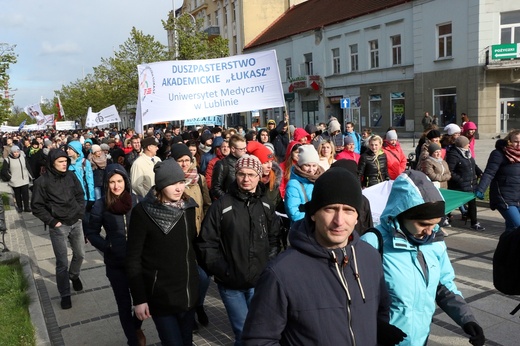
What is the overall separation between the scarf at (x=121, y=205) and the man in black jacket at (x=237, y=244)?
112 centimetres

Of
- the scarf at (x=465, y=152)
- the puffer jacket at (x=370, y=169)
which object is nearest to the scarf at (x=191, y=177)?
the puffer jacket at (x=370, y=169)

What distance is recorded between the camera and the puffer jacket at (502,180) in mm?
5996

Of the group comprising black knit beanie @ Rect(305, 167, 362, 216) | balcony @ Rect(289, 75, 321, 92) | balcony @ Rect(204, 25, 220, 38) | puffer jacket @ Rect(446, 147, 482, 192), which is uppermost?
balcony @ Rect(204, 25, 220, 38)

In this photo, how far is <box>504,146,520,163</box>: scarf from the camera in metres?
6.06

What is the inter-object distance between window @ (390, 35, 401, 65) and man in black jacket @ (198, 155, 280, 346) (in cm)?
2773

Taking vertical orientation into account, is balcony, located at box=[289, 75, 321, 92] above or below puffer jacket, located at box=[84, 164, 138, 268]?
above

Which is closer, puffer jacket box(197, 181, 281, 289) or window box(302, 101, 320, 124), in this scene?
puffer jacket box(197, 181, 281, 289)

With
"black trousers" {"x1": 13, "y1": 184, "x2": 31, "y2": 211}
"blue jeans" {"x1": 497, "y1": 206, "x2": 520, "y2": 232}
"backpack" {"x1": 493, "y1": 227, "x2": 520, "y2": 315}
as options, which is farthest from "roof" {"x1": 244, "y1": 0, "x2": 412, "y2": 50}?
"backpack" {"x1": 493, "y1": 227, "x2": 520, "y2": 315}

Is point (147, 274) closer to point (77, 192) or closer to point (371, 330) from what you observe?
point (371, 330)

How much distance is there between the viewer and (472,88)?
24172mm

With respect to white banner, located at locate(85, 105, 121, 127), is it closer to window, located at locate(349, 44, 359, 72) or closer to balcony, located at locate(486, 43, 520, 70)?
window, located at locate(349, 44, 359, 72)

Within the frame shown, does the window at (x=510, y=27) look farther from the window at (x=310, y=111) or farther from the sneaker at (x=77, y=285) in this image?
the sneaker at (x=77, y=285)

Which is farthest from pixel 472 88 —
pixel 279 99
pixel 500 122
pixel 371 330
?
pixel 371 330

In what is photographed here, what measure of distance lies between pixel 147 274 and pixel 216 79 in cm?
646
